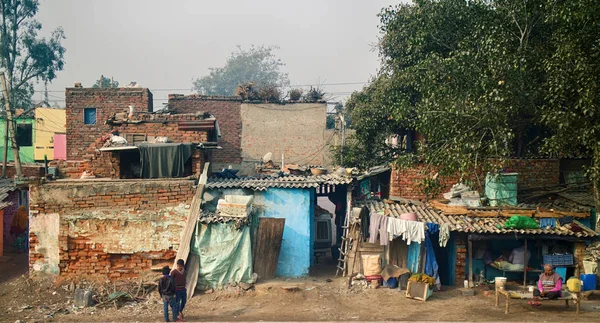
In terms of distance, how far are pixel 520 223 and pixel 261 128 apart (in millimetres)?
14003

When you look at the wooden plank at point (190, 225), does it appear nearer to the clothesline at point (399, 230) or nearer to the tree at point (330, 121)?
the clothesline at point (399, 230)

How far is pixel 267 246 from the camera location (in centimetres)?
1462

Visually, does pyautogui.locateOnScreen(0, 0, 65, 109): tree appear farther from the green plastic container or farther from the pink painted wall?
the green plastic container

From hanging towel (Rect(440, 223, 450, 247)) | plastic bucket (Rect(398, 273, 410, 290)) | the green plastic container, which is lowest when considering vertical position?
plastic bucket (Rect(398, 273, 410, 290))

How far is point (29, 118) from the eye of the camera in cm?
3050

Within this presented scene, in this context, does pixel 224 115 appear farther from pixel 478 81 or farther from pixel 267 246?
pixel 478 81

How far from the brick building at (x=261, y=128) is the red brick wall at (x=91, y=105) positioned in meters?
2.72

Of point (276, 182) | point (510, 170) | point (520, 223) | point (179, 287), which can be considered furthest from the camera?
point (510, 170)

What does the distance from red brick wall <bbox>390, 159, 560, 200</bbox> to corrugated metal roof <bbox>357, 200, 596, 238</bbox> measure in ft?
1.99

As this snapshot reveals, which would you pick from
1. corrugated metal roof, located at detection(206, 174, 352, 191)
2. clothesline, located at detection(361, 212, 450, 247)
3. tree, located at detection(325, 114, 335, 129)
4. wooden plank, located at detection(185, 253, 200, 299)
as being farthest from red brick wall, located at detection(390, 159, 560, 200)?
tree, located at detection(325, 114, 335, 129)

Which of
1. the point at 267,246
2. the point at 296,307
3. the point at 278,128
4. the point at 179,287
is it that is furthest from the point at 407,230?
the point at 278,128

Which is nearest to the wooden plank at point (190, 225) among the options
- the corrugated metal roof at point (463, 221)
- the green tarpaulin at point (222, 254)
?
the green tarpaulin at point (222, 254)

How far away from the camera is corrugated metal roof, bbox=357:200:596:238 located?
528 inches

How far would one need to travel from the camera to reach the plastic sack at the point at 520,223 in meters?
13.4
